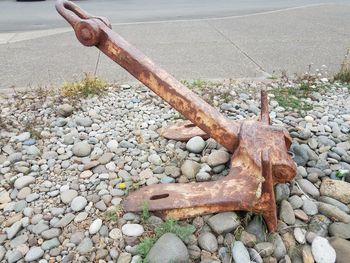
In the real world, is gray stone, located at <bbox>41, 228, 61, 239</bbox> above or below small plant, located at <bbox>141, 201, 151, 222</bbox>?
below

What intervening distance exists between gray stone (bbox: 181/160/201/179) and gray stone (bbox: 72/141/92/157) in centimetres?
66

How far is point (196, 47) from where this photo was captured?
4.75 metres

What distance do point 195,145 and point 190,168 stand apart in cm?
23

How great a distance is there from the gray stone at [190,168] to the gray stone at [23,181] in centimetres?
90

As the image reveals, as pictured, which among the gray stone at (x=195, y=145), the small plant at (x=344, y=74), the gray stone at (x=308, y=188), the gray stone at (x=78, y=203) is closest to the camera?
the gray stone at (x=78, y=203)

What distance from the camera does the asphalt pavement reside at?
3.73 m

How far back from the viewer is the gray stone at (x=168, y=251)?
143cm

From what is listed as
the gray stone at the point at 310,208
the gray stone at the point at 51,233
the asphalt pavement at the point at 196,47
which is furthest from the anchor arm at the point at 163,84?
the asphalt pavement at the point at 196,47

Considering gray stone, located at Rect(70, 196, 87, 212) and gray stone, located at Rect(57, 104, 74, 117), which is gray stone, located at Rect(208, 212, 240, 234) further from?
gray stone, located at Rect(57, 104, 74, 117)

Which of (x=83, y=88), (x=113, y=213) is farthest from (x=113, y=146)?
(x=83, y=88)

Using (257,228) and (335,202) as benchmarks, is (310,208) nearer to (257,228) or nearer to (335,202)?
(335,202)

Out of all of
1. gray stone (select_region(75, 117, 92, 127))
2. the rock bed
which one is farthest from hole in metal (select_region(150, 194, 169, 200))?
gray stone (select_region(75, 117, 92, 127))

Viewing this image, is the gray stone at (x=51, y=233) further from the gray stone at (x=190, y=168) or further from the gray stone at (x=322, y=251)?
the gray stone at (x=322, y=251)

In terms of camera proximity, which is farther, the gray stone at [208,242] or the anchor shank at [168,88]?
the anchor shank at [168,88]
